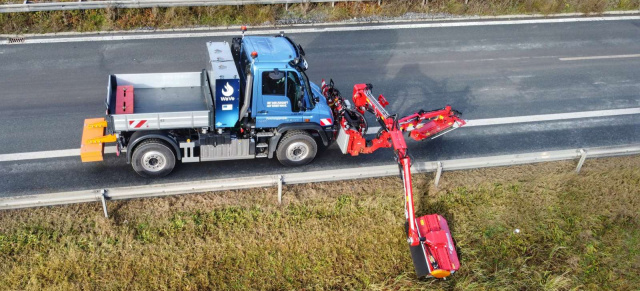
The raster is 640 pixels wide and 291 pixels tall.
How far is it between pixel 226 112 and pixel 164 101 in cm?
160

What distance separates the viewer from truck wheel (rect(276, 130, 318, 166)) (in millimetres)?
11164

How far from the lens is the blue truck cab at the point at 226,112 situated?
34.1ft

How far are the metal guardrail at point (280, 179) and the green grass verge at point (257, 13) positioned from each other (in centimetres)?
889

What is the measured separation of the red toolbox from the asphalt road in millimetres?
1407

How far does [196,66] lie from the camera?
613 inches

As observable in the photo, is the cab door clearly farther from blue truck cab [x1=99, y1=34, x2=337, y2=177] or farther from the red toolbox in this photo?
the red toolbox

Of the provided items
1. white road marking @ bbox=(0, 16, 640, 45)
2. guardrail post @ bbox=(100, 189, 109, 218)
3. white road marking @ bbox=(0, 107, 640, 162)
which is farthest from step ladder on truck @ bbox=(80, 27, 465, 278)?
white road marking @ bbox=(0, 16, 640, 45)

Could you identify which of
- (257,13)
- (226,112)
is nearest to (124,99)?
(226,112)

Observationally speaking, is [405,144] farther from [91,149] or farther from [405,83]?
[91,149]

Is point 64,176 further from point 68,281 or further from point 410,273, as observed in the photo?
point 410,273

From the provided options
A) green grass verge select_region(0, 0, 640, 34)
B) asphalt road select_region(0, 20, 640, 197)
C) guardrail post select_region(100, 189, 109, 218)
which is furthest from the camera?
green grass verge select_region(0, 0, 640, 34)

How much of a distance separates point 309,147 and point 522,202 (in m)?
4.59

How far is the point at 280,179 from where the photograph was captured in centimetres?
1009

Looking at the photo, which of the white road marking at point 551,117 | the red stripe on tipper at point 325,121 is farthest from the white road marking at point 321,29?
the red stripe on tipper at point 325,121
